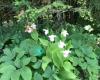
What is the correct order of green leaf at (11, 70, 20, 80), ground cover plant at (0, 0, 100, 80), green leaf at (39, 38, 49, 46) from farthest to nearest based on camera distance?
green leaf at (39, 38, 49, 46)
ground cover plant at (0, 0, 100, 80)
green leaf at (11, 70, 20, 80)

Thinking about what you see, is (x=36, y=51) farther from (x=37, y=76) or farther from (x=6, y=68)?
(x=6, y=68)

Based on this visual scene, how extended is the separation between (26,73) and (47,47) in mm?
402

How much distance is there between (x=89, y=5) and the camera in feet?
13.2

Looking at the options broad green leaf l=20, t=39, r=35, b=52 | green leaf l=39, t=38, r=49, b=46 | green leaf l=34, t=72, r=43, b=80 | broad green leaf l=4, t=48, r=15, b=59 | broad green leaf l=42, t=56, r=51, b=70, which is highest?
green leaf l=39, t=38, r=49, b=46

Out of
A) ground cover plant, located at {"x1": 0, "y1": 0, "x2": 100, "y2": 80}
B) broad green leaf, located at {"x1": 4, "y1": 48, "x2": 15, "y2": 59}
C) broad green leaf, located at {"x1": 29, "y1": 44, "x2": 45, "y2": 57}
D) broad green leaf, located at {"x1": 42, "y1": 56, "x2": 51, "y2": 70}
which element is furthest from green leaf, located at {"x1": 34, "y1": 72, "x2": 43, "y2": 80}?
broad green leaf, located at {"x1": 4, "y1": 48, "x2": 15, "y2": 59}

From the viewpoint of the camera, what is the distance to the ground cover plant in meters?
3.25

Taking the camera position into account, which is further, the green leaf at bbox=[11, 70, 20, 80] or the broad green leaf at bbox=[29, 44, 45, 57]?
the broad green leaf at bbox=[29, 44, 45, 57]

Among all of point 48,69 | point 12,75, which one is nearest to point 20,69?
point 12,75

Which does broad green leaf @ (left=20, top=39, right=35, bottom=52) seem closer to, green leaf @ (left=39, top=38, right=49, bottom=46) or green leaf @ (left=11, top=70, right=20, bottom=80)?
green leaf @ (left=39, top=38, right=49, bottom=46)

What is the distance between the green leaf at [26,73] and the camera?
10.3 ft

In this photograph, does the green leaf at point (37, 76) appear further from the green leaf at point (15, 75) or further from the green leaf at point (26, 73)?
the green leaf at point (15, 75)

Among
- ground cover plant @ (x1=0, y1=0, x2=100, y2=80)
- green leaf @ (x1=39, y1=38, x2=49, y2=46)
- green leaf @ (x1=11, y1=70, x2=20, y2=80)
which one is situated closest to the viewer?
green leaf @ (x1=11, y1=70, x2=20, y2=80)

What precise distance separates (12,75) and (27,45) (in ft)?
1.49

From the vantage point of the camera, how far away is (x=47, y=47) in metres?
3.36
